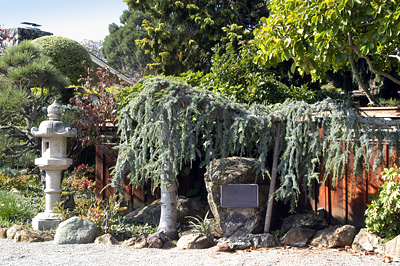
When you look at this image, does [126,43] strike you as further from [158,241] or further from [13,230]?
[158,241]

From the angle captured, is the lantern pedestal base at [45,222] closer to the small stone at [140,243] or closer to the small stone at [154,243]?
the small stone at [140,243]

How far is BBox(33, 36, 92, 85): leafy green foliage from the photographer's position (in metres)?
13.4

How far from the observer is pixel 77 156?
10.5 metres

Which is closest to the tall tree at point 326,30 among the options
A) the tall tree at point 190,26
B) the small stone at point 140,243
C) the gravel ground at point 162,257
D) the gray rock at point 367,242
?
the gray rock at point 367,242

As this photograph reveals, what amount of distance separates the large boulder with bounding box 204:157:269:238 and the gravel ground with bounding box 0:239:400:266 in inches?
24.7

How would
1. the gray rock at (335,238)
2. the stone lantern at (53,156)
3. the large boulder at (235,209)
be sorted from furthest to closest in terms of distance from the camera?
the stone lantern at (53,156), the large boulder at (235,209), the gray rock at (335,238)

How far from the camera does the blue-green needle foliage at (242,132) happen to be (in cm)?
612

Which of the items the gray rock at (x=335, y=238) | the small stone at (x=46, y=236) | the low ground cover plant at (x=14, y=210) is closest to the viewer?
the gray rock at (x=335, y=238)

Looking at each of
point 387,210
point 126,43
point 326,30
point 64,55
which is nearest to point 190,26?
point 64,55

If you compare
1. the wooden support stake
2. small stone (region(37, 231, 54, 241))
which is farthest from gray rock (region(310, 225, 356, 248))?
small stone (region(37, 231, 54, 241))

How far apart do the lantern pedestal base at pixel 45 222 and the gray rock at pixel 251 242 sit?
3.07m

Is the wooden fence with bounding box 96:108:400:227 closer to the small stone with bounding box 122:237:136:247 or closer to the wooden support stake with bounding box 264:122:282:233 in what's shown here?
the wooden support stake with bounding box 264:122:282:233

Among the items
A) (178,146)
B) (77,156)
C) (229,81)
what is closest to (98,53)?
(77,156)

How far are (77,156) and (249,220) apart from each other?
573cm
